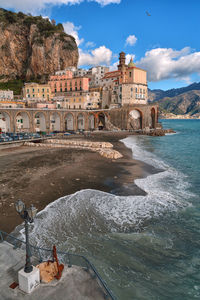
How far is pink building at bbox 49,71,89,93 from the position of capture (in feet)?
279

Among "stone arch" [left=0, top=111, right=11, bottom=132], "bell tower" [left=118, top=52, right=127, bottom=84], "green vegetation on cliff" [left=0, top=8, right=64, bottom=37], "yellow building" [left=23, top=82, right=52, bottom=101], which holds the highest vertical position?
"green vegetation on cliff" [left=0, top=8, right=64, bottom=37]

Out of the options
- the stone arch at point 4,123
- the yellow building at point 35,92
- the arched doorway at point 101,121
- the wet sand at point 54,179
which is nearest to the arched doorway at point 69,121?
the arched doorway at point 101,121

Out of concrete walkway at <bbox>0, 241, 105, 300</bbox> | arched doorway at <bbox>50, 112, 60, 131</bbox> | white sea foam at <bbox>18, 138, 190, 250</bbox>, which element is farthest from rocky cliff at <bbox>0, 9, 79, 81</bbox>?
concrete walkway at <bbox>0, 241, 105, 300</bbox>

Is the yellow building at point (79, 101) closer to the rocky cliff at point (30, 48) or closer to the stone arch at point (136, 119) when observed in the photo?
the stone arch at point (136, 119)

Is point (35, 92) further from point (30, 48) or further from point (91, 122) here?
point (30, 48)

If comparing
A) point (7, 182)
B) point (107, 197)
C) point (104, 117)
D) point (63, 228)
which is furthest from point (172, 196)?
point (104, 117)

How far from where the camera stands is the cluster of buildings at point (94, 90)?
80500mm

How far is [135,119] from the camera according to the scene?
269 ft

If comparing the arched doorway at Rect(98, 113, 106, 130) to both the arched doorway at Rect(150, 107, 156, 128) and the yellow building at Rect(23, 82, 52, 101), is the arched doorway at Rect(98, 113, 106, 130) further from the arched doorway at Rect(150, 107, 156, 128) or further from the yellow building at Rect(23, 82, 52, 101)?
the yellow building at Rect(23, 82, 52, 101)

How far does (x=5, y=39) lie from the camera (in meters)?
97.0

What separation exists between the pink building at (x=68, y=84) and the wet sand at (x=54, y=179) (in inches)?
2611

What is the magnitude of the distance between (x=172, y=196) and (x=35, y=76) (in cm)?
10237

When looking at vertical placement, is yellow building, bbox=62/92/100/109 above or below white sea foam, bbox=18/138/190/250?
above

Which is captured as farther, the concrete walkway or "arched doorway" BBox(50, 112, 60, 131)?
"arched doorway" BBox(50, 112, 60, 131)
